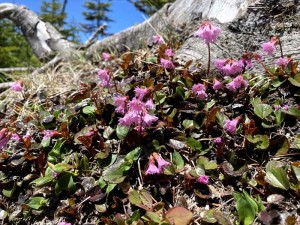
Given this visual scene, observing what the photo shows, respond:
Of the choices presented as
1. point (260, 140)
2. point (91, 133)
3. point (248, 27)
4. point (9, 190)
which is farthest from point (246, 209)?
point (248, 27)

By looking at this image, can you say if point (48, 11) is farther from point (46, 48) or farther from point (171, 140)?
point (171, 140)

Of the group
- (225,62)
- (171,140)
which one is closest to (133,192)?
(171,140)

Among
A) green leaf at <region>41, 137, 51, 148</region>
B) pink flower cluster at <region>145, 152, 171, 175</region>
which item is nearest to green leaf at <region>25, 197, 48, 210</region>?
green leaf at <region>41, 137, 51, 148</region>

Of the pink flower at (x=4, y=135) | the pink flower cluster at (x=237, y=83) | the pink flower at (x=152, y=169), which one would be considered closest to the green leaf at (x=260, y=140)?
the pink flower cluster at (x=237, y=83)

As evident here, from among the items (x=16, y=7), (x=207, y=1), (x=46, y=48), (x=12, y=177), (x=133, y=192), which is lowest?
(x=133, y=192)

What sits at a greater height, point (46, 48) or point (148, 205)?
point (46, 48)

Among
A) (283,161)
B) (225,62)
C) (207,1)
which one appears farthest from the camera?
(207,1)

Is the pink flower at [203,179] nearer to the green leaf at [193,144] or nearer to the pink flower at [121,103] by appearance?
the green leaf at [193,144]
